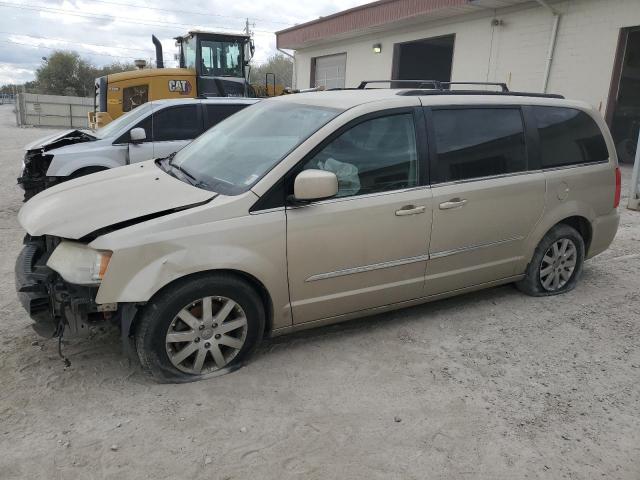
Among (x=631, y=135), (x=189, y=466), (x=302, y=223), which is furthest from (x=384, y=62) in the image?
(x=189, y=466)

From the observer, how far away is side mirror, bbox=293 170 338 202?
316 centimetres

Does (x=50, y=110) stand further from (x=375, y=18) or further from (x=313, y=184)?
(x=313, y=184)

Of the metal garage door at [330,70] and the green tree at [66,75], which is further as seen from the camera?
the green tree at [66,75]

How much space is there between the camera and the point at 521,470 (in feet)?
8.29

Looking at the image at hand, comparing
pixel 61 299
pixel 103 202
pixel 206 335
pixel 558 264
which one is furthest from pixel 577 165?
pixel 61 299

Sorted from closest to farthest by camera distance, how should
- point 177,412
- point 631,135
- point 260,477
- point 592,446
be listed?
point 260,477 → point 592,446 → point 177,412 → point 631,135

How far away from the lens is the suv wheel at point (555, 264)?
14.8 feet

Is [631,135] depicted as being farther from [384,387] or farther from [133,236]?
[133,236]

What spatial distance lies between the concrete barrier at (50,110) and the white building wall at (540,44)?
21.9 metres

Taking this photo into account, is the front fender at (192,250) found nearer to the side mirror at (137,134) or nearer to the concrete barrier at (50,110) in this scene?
the side mirror at (137,134)

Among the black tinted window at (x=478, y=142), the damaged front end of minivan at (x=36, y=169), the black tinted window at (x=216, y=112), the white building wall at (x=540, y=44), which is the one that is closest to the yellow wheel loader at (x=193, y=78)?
the black tinted window at (x=216, y=112)

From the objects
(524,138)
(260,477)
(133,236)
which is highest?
(524,138)

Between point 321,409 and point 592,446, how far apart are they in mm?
1444

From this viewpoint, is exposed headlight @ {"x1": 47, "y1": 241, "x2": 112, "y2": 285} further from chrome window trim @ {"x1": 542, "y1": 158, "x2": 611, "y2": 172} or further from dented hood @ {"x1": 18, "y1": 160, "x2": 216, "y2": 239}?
chrome window trim @ {"x1": 542, "y1": 158, "x2": 611, "y2": 172}
